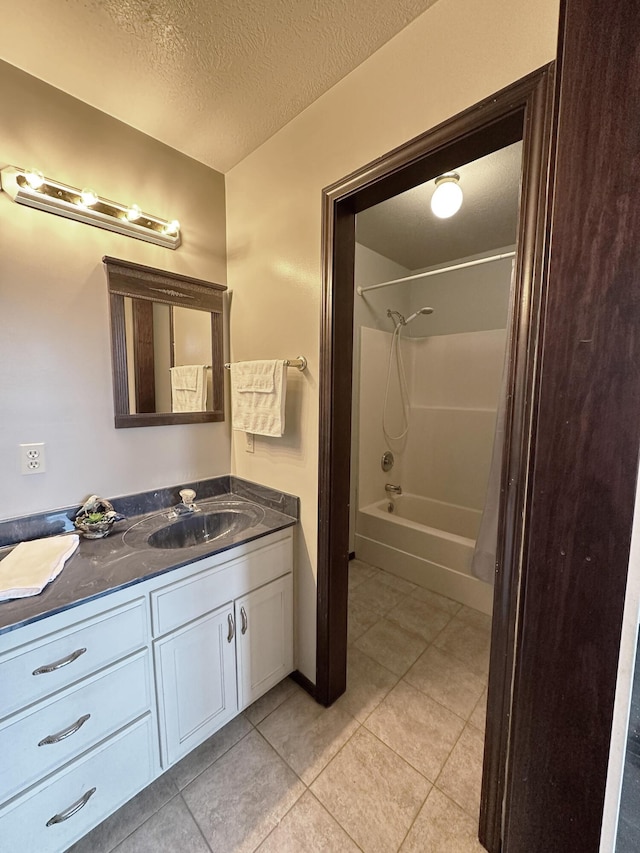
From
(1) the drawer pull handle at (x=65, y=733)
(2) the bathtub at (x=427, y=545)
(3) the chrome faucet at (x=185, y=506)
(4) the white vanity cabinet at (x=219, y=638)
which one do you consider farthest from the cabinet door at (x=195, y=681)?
(2) the bathtub at (x=427, y=545)

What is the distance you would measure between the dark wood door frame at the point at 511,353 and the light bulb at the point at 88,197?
2.98 feet

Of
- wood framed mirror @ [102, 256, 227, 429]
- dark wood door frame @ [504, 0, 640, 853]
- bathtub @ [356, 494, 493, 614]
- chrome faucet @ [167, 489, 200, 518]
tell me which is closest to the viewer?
dark wood door frame @ [504, 0, 640, 853]

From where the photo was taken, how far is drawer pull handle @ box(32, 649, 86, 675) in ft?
2.98

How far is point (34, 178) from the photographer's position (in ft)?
3.95

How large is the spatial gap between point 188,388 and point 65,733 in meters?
1.33

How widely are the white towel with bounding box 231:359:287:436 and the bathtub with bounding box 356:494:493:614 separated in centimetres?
152

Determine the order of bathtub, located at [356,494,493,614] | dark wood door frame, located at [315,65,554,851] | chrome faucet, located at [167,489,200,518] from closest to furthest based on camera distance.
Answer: dark wood door frame, located at [315,65,554,851] < chrome faucet, located at [167,489,200,518] < bathtub, located at [356,494,493,614]

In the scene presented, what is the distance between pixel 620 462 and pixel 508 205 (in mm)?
2382

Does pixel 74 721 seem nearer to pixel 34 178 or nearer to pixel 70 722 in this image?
pixel 70 722

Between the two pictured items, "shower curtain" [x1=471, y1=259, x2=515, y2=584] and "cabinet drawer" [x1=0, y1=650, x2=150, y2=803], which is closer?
"cabinet drawer" [x1=0, y1=650, x2=150, y2=803]

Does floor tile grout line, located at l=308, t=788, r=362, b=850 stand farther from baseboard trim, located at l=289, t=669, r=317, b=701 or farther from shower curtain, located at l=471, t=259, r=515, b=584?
shower curtain, located at l=471, t=259, r=515, b=584

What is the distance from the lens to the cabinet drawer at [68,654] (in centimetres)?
87

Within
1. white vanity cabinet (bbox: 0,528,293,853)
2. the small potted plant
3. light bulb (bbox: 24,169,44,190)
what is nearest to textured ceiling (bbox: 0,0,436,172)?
light bulb (bbox: 24,169,44,190)

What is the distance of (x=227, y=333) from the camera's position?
1.86 meters
